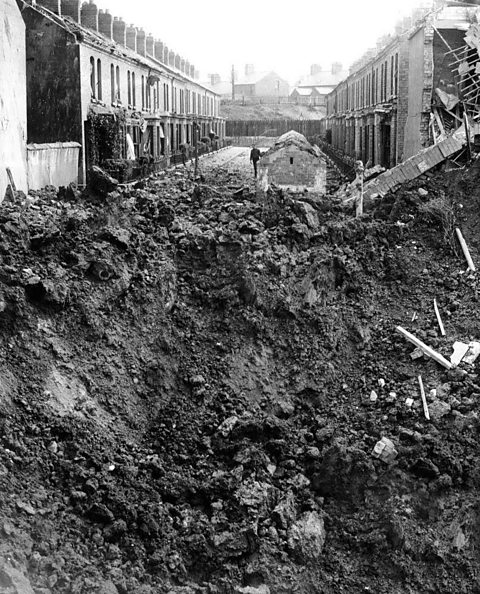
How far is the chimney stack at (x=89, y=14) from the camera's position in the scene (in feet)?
124

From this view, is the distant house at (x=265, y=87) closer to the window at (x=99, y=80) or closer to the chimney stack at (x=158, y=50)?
the chimney stack at (x=158, y=50)

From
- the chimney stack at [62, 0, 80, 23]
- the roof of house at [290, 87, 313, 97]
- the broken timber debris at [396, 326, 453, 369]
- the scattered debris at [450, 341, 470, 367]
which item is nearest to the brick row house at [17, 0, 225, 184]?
the chimney stack at [62, 0, 80, 23]

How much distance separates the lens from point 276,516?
9.70m

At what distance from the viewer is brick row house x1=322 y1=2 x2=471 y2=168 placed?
24.4 metres

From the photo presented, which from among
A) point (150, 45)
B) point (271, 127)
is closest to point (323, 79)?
point (271, 127)

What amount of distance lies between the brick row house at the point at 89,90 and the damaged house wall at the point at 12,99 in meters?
4.92

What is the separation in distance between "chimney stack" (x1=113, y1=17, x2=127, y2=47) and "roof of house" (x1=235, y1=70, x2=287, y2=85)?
71.9m

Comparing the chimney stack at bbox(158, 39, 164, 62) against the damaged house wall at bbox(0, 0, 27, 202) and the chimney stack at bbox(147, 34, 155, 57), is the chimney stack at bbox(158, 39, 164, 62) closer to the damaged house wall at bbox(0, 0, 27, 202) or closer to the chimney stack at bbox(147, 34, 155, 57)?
the chimney stack at bbox(147, 34, 155, 57)

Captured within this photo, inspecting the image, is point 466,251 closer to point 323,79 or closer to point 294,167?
point 294,167

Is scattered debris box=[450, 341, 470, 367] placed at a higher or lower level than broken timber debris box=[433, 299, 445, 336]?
lower

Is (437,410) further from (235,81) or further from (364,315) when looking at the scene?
(235,81)

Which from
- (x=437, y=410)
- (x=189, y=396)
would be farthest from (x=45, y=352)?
(x=437, y=410)

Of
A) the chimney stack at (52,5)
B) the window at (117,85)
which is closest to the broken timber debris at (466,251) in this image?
the window at (117,85)

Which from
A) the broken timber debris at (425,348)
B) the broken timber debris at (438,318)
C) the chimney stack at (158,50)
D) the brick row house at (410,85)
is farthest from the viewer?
the chimney stack at (158,50)
